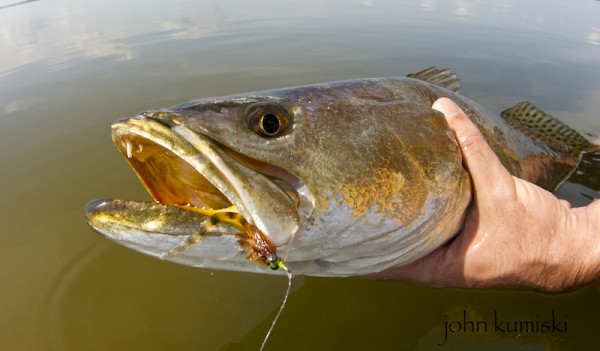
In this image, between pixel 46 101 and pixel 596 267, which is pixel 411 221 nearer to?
pixel 596 267

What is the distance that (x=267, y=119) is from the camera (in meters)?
1.25

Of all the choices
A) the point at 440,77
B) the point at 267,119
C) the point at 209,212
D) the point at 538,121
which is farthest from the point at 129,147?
the point at 538,121

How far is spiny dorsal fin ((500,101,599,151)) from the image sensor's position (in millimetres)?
2844

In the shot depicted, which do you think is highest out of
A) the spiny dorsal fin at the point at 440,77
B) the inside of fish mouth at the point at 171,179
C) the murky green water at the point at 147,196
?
the spiny dorsal fin at the point at 440,77

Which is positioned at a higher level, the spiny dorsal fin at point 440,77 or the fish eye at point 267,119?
the fish eye at point 267,119

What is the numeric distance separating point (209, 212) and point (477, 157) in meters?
1.28

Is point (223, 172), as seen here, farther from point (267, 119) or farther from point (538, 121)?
point (538, 121)

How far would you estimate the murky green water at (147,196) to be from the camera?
2.01 m

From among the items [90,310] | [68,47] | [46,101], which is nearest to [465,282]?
[90,310]

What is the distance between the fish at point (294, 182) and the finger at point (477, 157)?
0.05 m

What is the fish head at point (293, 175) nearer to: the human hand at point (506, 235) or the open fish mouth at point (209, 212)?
the open fish mouth at point (209, 212)

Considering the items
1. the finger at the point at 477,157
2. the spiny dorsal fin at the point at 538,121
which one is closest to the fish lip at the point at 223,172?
the finger at the point at 477,157

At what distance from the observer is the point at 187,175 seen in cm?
142

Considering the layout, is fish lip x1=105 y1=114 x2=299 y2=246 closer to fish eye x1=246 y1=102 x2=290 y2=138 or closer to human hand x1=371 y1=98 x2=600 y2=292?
fish eye x1=246 y1=102 x2=290 y2=138
